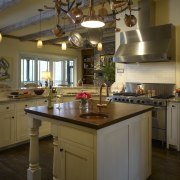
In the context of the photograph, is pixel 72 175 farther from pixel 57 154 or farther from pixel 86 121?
pixel 86 121

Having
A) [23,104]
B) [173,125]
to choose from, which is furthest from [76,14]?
[173,125]

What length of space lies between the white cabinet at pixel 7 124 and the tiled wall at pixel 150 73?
270 centimetres

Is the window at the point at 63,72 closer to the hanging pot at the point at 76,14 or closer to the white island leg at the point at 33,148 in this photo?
the white island leg at the point at 33,148

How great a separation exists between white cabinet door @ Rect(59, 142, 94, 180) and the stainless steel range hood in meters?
2.79

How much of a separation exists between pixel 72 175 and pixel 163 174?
144 centimetres

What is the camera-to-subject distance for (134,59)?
14.4ft

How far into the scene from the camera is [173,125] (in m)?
3.75

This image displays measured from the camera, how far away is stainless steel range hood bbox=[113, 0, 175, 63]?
4082 millimetres

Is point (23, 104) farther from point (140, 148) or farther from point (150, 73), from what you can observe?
point (150, 73)

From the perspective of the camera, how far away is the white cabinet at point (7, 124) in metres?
3.61

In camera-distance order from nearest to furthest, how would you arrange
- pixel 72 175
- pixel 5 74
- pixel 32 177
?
1. pixel 72 175
2. pixel 32 177
3. pixel 5 74

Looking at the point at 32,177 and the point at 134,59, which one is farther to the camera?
the point at 134,59

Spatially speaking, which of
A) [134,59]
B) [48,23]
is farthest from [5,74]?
[134,59]

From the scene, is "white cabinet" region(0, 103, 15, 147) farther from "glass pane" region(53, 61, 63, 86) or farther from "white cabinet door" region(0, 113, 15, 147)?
"glass pane" region(53, 61, 63, 86)
